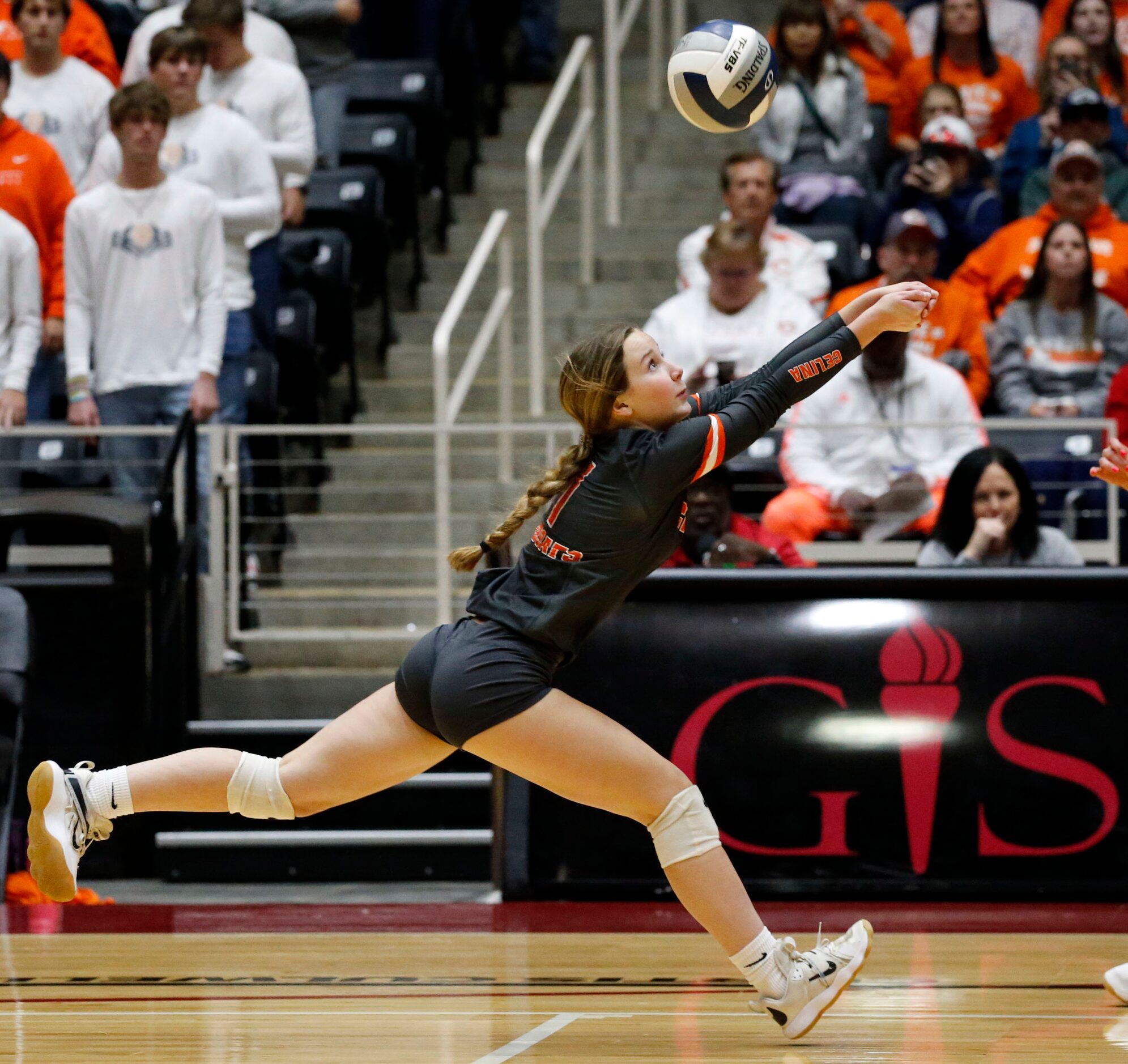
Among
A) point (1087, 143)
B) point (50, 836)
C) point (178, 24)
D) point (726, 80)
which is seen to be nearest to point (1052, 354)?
point (1087, 143)

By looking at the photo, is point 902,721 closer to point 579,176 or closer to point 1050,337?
point 1050,337

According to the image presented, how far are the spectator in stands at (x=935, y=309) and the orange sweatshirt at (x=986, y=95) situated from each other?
2.05 metres

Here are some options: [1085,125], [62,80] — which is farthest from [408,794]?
[1085,125]

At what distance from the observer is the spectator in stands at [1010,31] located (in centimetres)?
1167

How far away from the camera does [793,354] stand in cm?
457

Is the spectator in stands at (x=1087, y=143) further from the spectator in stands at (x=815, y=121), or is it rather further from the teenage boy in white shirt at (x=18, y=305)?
the teenage boy in white shirt at (x=18, y=305)

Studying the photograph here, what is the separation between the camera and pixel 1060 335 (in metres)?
9.07

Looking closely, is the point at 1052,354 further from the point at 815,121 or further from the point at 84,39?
the point at 84,39

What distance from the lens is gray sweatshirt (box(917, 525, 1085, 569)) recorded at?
24.1 ft

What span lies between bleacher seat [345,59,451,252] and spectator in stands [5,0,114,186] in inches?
78.2

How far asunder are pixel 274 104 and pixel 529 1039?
6757mm

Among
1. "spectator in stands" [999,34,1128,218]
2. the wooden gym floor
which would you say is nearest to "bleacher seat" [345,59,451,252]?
"spectator in stands" [999,34,1128,218]

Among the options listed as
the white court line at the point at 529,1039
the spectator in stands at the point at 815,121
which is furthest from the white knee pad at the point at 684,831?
the spectator in stands at the point at 815,121

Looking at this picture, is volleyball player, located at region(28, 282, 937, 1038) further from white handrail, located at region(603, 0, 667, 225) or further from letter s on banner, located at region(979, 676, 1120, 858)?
white handrail, located at region(603, 0, 667, 225)
